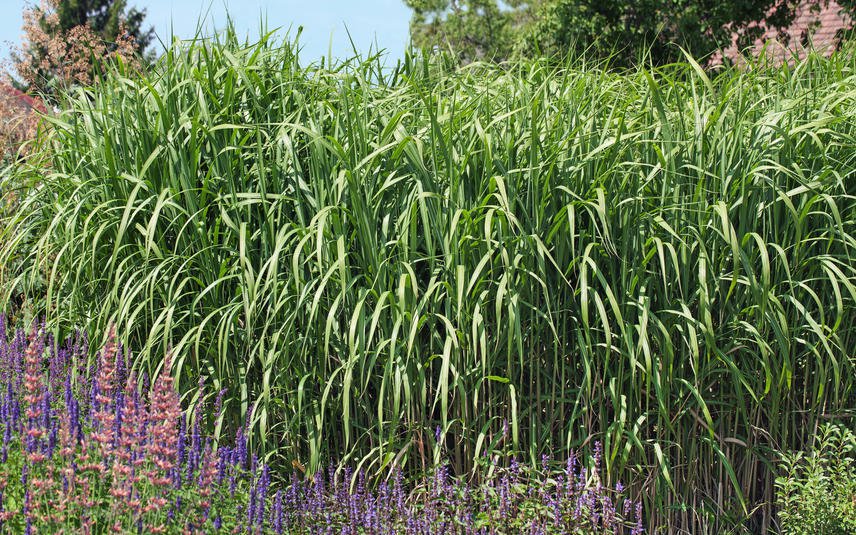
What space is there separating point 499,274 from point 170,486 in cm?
155

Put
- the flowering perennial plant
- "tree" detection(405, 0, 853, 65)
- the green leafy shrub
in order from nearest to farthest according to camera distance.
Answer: the flowering perennial plant → the green leafy shrub → "tree" detection(405, 0, 853, 65)

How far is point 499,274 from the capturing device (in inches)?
135

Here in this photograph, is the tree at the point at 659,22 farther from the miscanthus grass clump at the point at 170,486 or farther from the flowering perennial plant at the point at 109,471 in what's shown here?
the flowering perennial plant at the point at 109,471

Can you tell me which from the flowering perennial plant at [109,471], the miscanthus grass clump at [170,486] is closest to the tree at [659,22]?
the miscanthus grass clump at [170,486]

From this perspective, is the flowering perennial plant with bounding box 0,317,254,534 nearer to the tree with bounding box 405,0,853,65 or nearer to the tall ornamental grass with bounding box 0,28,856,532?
the tall ornamental grass with bounding box 0,28,856,532

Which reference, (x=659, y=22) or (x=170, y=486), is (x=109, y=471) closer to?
(x=170, y=486)

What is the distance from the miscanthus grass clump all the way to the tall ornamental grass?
0.17 meters

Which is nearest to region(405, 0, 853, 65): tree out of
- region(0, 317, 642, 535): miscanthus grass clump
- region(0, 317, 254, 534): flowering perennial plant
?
region(0, 317, 642, 535): miscanthus grass clump

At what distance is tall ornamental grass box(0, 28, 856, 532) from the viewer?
127 inches

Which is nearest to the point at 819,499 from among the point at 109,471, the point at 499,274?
the point at 499,274

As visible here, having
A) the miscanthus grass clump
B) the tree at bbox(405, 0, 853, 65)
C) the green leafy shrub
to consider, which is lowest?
the green leafy shrub

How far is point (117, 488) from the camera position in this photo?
2.24 meters

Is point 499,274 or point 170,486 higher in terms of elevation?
point 499,274

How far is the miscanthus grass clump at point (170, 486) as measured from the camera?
7.63 ft
